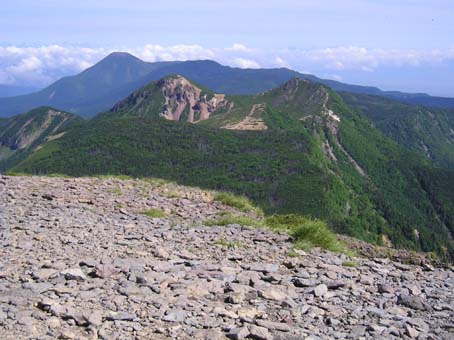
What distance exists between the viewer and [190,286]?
32.7 feet

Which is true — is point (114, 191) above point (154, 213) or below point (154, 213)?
above

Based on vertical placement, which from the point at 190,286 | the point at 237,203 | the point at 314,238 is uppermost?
the point at 190,286

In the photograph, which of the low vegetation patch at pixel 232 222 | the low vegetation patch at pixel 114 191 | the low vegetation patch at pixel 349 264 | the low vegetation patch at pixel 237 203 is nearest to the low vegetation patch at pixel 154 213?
the low vegetation patch at pixel 232 222

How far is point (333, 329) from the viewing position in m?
8.52

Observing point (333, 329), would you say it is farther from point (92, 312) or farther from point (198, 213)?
point (198, 213)

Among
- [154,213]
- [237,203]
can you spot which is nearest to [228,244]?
[154,213]

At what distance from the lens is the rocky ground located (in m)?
8.21

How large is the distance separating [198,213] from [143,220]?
2704 millimetres

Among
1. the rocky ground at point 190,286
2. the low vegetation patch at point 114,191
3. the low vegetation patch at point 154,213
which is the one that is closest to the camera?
the rocky ground at point 190,286

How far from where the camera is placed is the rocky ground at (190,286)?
26.9 feet

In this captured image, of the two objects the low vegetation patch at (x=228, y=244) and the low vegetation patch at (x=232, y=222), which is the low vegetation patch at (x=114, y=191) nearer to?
the low vegetation patch at (x=232, y=222)

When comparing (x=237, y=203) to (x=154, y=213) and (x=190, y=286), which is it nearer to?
(x=154, y=213)

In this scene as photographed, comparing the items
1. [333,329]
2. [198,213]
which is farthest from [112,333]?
[198,213]

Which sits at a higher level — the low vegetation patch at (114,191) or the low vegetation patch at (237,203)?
the low vegetation patch at (114,191)
